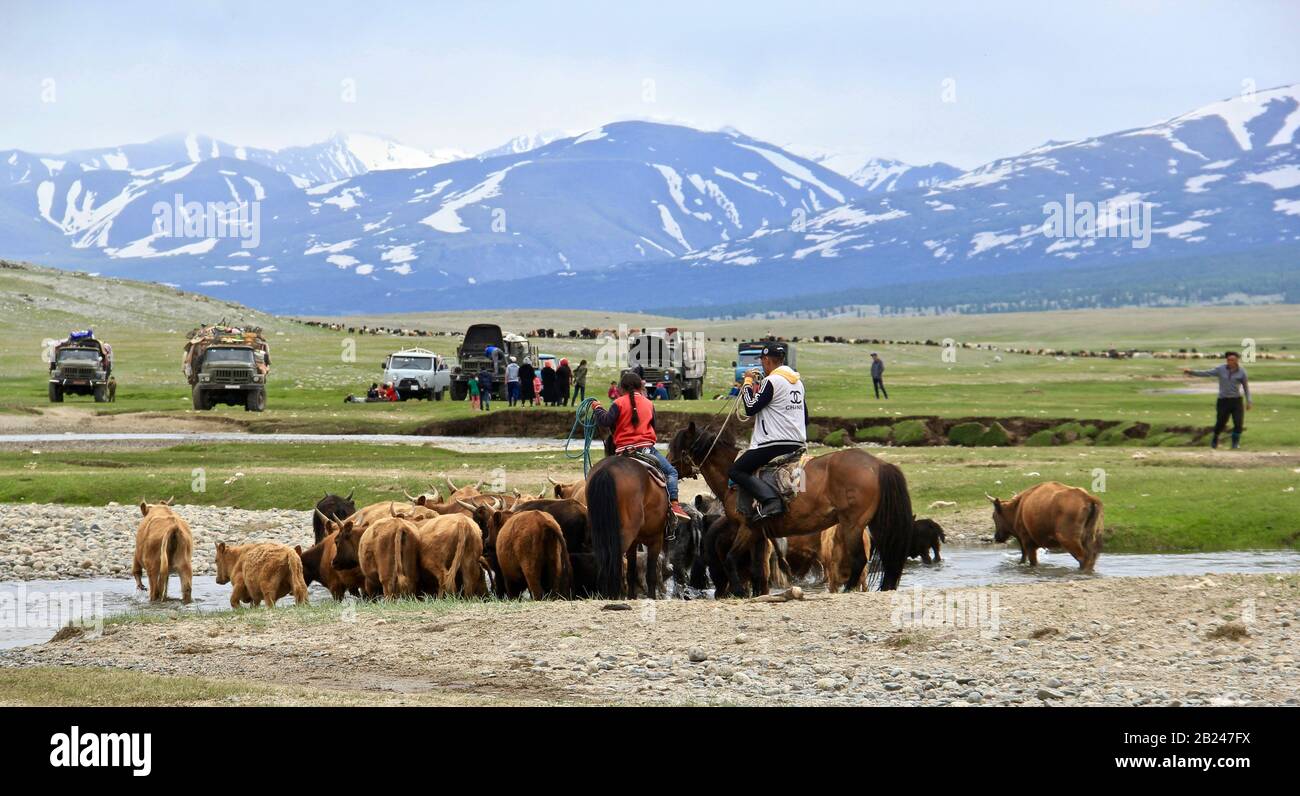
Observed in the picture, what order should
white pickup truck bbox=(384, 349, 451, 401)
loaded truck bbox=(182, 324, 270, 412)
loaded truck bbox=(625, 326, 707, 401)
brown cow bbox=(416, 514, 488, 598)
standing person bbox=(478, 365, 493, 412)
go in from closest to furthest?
brown cow bbox=(416, 514, 488, 598)
standing person bbox=(478, 365, 493, 412)
loaded truck bbox=(182, 324, 270, 412)
white pickup truck bbox=(384, 349, 451, 401)
loaded truck bbox=(625, 326, 707, 401)

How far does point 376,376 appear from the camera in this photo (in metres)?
86.8

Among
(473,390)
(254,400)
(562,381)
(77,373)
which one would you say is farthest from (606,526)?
(77,373)

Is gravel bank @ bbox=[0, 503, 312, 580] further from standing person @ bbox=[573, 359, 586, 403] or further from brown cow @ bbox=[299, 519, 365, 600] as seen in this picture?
standing person @ bbox=[573, 359, 586, 403]

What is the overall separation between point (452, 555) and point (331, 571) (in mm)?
2148

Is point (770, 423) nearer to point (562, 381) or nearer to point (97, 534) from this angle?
point (97, 534)

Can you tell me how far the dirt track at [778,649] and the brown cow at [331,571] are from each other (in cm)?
288

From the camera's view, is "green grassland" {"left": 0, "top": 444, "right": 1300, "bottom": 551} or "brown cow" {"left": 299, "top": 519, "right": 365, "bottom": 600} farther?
"green grassland" {"left": 0, "top": 444, "right": 1300, "bottom": 551}

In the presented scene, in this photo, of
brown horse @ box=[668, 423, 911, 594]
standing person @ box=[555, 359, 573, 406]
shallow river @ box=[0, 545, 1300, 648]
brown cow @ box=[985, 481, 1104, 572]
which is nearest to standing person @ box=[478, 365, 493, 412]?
standing person @ box=[555, 359, 573, 406]

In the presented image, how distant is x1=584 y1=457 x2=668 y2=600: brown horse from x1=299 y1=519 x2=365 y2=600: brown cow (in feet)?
12.6

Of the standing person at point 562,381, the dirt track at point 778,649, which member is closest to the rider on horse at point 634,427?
the dirt track at point 778,649

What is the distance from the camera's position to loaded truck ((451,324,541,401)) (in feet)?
218

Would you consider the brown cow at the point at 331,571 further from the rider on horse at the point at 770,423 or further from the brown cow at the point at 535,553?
the rider on horse at the point at 770,423

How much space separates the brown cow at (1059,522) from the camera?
76.1 feet
